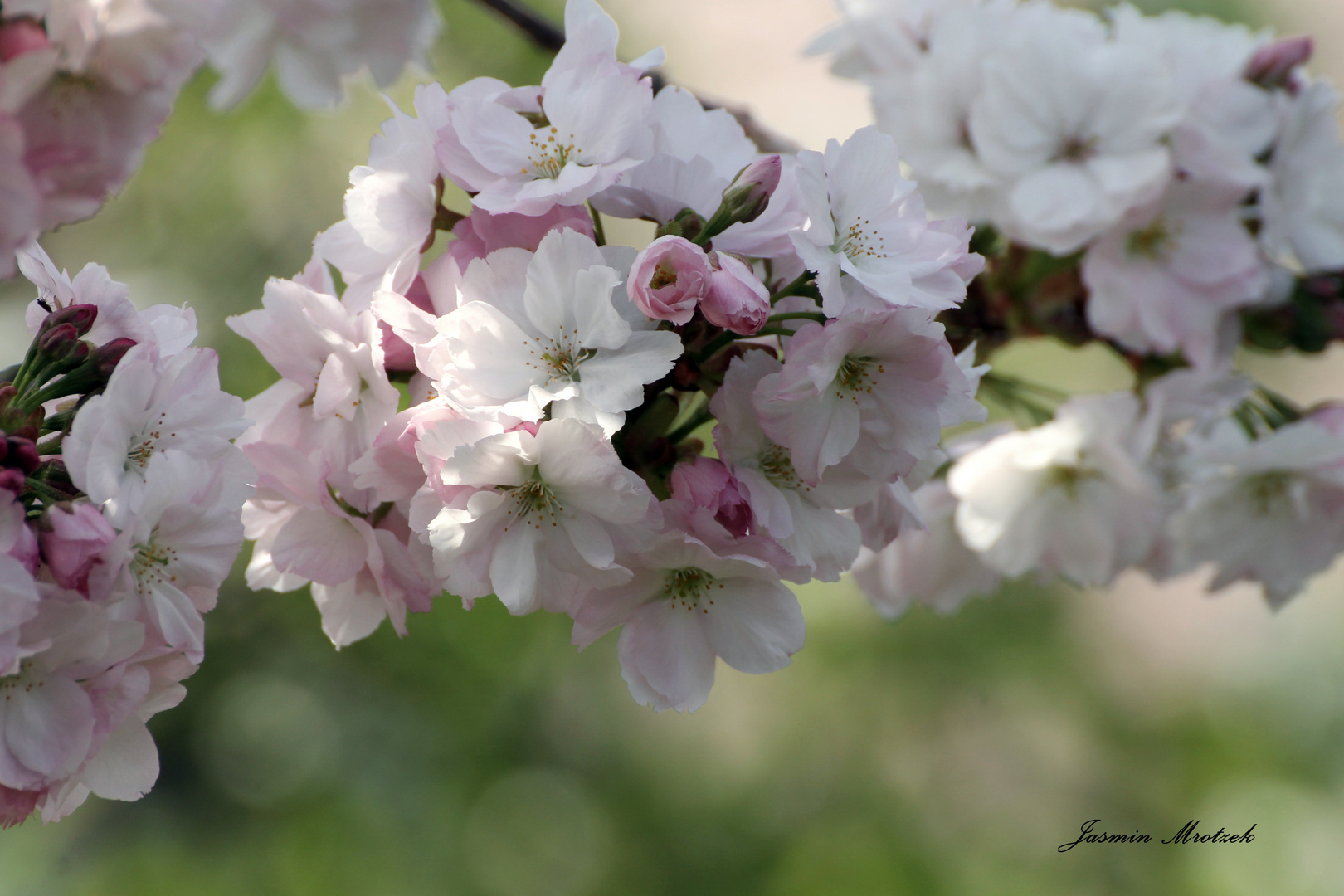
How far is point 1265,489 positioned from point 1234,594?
120 inches

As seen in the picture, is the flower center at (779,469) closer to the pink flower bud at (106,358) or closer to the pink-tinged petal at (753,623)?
the pink-tinged petal at (753,623)

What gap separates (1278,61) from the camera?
83cm

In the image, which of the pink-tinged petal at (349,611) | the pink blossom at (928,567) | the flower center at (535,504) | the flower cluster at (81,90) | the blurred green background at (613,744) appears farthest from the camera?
the blurred green background at (613,744)

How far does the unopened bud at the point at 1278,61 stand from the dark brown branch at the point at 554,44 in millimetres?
409

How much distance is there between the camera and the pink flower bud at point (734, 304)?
398 mm

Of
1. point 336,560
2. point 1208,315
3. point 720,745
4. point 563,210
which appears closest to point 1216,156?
point 1208,315

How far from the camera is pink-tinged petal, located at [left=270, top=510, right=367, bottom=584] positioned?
1.60 ft

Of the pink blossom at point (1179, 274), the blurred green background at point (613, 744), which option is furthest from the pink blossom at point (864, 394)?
the blurred green background at point (613, 744)

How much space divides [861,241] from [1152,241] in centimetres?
52

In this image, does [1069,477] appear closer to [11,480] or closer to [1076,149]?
[1076,149]

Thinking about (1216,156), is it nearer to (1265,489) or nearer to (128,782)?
(1265,489)

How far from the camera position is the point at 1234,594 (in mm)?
3479

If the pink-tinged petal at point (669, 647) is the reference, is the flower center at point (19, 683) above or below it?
below

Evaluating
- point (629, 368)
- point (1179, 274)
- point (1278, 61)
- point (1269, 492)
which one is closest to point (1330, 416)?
point (1269, 492)
